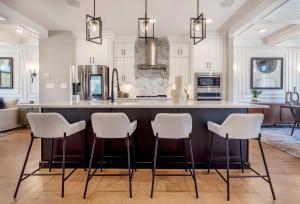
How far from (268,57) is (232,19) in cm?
300

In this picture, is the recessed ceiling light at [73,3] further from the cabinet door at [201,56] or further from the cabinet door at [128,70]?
the cabinet door at [201,56]

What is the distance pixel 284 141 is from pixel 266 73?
10.0ft

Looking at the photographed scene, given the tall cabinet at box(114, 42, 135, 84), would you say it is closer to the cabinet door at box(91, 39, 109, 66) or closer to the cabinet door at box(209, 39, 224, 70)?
the cabinet door at box(91, 39, 109, 66)

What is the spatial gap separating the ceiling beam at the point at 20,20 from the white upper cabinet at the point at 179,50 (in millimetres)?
3313

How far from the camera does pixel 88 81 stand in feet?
18.6

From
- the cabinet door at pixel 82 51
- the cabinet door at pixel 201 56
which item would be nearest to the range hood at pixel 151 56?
the cabinet door at pixel 201 56

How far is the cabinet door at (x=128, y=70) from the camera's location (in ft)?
20.5

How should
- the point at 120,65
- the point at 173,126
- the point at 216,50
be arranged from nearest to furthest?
the point at 173,126, the point at 216,50, the point at 120,65

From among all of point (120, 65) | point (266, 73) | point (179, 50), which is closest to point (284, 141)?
point (266, 73)

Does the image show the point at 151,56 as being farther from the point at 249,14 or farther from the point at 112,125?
the point at 112,125

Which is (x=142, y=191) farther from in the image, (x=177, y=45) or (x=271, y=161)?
(x=177, y=45)

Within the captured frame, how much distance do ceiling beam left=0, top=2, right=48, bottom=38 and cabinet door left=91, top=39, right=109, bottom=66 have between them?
1303 millimetres

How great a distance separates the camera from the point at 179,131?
246cm

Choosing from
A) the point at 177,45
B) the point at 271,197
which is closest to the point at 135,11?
the point at 177,45
